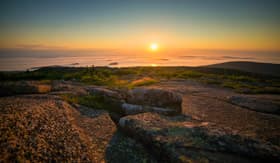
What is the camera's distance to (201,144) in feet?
12.8

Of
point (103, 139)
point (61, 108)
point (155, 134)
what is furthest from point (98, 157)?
point (61, 108)

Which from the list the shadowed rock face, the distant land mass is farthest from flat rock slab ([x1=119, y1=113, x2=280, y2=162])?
the distant land mass

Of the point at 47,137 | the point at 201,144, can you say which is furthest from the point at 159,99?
the point at 47,137

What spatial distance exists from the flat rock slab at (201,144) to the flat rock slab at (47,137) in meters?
1.35

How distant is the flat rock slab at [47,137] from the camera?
2.84m

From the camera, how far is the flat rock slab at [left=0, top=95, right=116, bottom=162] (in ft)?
9.33

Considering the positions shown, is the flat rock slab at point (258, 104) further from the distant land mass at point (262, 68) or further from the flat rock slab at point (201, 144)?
the distant land mass at point (262, 68)

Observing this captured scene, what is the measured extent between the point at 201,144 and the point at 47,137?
3974mm

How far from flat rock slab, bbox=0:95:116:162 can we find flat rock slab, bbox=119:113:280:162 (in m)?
1.35

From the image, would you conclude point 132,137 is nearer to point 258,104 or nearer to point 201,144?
point 201,144

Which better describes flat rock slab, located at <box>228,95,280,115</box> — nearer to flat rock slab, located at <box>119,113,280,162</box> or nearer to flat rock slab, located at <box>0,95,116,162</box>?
flat rock slab, located at <box>119,113,280,162</box>

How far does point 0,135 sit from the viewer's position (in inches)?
117

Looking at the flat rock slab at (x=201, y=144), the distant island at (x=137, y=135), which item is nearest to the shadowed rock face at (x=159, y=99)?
the distant island at (x=137, y=135)

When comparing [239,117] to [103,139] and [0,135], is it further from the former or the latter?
[0,135]
